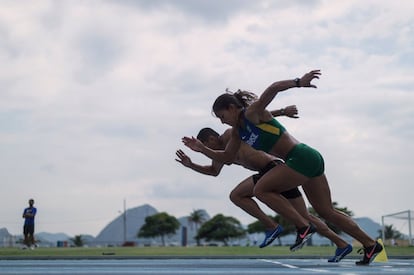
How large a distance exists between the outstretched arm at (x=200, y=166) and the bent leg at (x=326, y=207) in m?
1.28

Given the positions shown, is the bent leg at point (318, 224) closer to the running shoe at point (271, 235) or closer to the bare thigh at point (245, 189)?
the running shoe at point (271, 235)

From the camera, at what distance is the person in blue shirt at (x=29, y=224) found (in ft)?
69.5

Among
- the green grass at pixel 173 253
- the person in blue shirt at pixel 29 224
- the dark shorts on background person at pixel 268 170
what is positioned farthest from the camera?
the person in blue shirt at pixel 29 224

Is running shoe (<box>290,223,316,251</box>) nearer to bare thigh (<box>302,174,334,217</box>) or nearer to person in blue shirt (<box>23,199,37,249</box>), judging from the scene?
bare thigh (<box>302,174,334,217</box>)

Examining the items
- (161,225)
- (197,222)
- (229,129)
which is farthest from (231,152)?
(197,222)

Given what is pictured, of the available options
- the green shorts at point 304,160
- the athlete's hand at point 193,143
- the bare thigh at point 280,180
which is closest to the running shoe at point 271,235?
the bare thigh at point 280,180

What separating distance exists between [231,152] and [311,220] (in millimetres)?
1268

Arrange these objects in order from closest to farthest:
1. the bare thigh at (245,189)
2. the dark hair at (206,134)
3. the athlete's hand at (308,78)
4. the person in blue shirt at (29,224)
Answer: the athlete's hand at (308,78) → the dark hair at (206,134) → the bare thigh at (245,189) → the person in blue shirt at (29,224)

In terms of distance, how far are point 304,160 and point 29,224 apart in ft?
51.4

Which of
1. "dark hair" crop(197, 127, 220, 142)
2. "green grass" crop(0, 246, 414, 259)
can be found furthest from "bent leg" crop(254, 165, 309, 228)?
"green grass" crop(0, 246, 414, 259)

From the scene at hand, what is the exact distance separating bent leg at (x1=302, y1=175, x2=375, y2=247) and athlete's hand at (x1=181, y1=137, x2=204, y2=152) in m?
1.19

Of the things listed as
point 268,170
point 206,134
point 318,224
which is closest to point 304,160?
point 268,170

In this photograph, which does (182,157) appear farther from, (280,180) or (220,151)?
(280,180)

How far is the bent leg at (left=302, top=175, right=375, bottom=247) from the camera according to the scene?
25.0 feet
